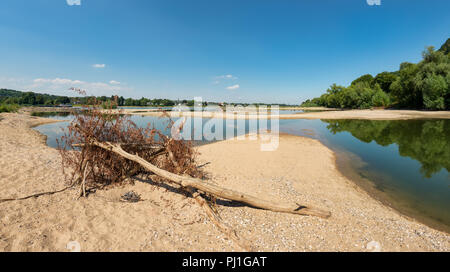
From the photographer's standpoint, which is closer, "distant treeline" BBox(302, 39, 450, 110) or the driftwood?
the driftwood

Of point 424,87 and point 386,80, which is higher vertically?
point 386,80

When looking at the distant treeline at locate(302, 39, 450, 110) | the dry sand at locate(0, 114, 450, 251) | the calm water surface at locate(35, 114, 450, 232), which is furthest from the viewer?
the distant treeline at locate(302, 39, 450, 110)

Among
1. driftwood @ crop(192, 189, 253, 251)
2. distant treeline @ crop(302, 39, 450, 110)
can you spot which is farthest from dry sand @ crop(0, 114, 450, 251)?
distant treeline @ crop(302, 39, 450, 110)

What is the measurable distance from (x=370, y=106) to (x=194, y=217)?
85691 mm

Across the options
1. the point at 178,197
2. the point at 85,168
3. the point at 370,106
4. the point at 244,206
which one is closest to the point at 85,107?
the point at 85,168

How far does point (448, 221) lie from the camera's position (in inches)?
211

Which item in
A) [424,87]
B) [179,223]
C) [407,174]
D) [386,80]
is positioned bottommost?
[407,174]

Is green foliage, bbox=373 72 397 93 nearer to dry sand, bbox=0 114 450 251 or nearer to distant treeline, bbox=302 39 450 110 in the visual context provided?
distant treeline, bbox=302 39 450 110

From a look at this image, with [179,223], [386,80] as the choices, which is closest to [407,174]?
[179,223]

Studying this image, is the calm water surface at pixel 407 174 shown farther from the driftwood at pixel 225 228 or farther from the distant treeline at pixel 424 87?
the distant treeline at pixel 424 87

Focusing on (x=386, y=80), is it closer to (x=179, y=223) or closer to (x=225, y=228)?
(x=225, y=228)

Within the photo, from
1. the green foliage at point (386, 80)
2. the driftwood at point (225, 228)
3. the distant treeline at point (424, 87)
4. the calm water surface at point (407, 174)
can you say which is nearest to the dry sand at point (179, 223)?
the driftwood at point (225, 228)

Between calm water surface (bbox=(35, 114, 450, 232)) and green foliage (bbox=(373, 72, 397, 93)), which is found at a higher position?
green foliage (bbox=(373, 72, 397, 93))

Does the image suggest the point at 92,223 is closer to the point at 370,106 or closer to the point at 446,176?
the point at 446,176
